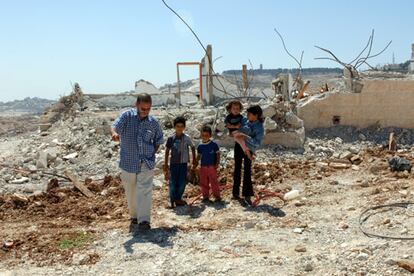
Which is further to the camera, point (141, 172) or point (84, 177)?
point (84, 177)

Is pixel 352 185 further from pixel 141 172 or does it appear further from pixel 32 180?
pixel 32 180

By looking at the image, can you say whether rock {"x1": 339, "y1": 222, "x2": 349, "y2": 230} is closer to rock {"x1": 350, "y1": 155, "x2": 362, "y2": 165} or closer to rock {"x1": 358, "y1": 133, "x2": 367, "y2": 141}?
rock {"x1": 350, "y1": 155, "x2": 362, "y2": 165}

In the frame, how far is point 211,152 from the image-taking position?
5.98 meters

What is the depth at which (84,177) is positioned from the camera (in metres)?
8.36

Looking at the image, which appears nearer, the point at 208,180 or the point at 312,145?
the point at 208,180

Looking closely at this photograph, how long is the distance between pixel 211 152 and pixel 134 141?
1245 millimetres

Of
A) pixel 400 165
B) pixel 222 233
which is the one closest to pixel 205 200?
pixel 222 233

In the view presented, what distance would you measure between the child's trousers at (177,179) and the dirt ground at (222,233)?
22 cm

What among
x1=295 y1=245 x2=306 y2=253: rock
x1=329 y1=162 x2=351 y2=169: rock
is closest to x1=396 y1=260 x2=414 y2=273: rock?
x1=295 y1=245 x2=306 y2=253: rock

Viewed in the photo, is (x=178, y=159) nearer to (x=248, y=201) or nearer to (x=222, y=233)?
(x=248, y=201)

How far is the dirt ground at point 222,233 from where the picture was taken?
408cm

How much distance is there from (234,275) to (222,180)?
10.9 feet

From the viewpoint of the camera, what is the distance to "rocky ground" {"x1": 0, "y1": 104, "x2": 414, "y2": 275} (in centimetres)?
412

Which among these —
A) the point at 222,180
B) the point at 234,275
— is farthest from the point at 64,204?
the point at 234,275
